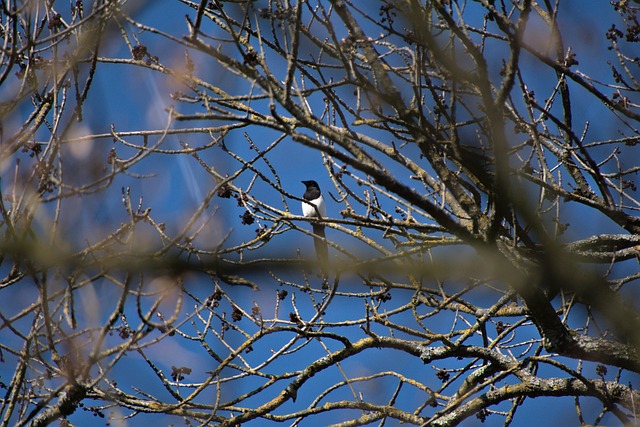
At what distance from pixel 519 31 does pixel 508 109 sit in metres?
1.30

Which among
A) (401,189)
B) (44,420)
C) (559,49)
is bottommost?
(44,420)

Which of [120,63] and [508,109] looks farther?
[120,63]

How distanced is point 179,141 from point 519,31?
2.20 m

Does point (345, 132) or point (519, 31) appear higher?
point (345, 132)

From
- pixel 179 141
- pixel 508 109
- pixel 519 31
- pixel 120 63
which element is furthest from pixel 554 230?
pixel 120 63

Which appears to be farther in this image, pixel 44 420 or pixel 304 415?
pixel 304 415

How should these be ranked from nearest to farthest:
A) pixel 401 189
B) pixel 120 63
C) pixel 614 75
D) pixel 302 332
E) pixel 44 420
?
pixel 401 189 → pixel 44 420 → pixel 302 332 → pixel 120 63 → pixel 614 75

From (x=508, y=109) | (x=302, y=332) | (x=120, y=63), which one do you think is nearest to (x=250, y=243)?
(x=302, y=332)

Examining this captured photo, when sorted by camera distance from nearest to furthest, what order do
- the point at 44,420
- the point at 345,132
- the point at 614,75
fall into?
the point at 44,420
the point at 345,132
the point at 614,75

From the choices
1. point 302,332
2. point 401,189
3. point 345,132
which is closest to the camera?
point 401,189

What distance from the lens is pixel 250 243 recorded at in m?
3.51

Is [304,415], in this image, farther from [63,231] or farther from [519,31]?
[519,31]

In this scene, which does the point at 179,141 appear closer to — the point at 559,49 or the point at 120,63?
the point at 120,63

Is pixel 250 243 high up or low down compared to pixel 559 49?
down
